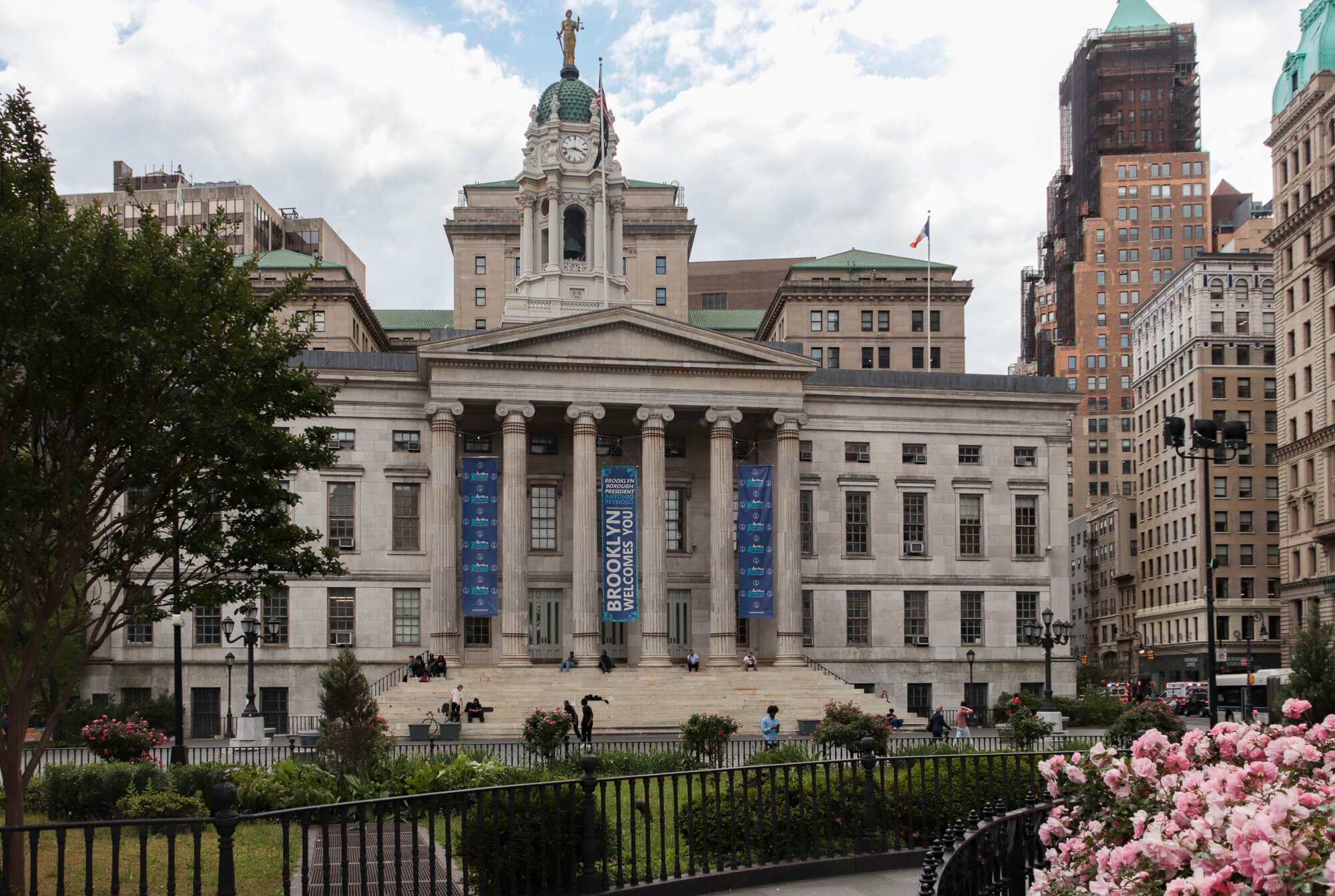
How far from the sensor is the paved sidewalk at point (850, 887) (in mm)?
16781

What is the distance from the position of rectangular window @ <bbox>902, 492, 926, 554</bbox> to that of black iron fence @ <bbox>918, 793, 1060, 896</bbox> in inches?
2186

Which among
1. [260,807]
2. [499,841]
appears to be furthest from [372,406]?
[499,841]

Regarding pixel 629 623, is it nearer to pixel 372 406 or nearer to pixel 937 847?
pixel 372 406

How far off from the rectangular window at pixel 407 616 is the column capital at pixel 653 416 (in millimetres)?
13592

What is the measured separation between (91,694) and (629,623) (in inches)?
1001

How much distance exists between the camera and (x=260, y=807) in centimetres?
2453

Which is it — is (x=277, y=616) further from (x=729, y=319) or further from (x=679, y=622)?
(x=729, y=319)

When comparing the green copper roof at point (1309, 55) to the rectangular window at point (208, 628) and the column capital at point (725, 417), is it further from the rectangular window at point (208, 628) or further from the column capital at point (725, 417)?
the rectangular window at point (208, 628)

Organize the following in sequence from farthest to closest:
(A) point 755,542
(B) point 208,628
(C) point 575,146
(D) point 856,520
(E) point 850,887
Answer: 1. (C) point 575,146
2. (D) point 856,520
3. (A) point 755,542
4. (B) point 208,628
5. (E) point 850,887

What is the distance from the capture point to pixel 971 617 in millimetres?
69500

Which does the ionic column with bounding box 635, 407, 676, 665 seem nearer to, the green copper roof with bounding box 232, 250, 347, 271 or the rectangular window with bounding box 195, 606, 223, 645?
the rectangular window with bounding box 195, 606, 223, 645

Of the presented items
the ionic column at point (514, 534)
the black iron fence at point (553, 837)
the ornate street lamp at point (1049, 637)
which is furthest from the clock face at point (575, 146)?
the black iron fence at point (553, 837)

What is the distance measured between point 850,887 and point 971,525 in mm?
54669

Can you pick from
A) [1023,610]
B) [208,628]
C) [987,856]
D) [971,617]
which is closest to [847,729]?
[987,856]
